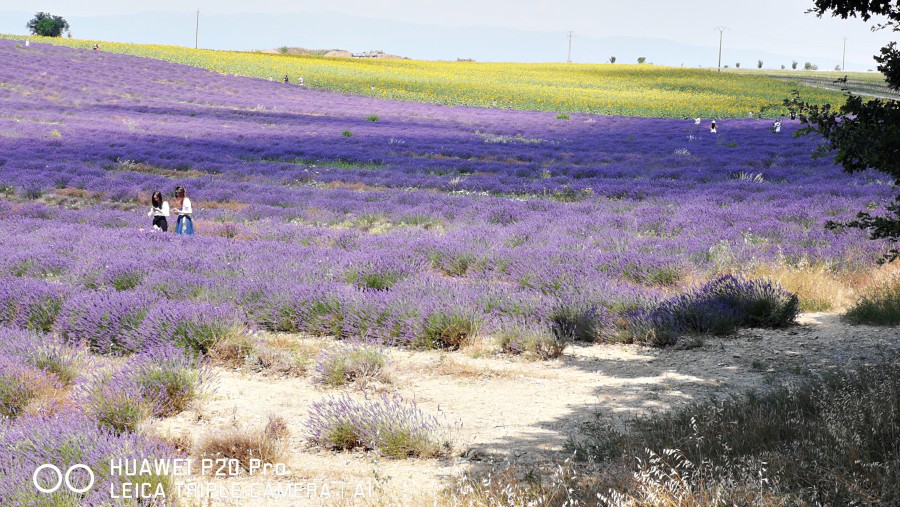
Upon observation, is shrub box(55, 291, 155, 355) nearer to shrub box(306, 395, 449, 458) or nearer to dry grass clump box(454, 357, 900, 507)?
shrub box(306, 395, 449, 458)

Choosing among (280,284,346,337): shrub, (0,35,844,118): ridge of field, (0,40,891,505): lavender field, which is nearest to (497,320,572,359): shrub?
(0,40,891,505): lavender field

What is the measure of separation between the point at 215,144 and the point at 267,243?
1803 cm

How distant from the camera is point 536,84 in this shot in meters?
66.9

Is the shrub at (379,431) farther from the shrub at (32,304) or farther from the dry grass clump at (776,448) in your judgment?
the shrub at (32,304)

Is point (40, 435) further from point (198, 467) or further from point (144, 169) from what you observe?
point (144, 169)

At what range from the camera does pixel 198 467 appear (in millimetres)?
3873

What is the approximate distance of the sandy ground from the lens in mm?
3678

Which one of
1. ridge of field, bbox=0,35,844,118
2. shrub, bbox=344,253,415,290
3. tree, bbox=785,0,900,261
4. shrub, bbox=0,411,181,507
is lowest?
shrub, bbox=0,411,181,507

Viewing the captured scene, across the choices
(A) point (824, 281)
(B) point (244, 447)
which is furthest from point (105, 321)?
(A) point (824, 281)

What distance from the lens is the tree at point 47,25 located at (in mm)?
95812

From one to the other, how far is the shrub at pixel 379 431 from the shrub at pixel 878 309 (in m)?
4.35

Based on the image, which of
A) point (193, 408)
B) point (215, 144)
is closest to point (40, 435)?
point (193, 408)

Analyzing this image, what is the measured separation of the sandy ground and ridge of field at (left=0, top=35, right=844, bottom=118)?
43.6m

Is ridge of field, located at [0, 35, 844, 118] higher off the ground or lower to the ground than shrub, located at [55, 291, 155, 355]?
higher
